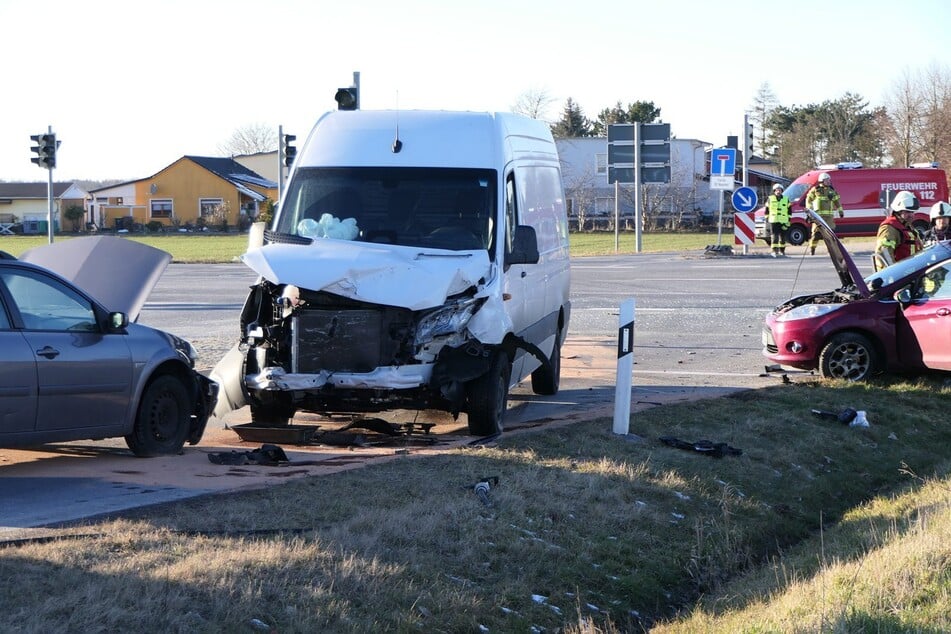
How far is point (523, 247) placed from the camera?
10258mm

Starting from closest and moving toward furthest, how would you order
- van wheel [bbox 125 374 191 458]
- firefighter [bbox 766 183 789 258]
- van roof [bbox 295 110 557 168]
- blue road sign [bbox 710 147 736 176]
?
van wheel [bbox 125 374 191 458] < van roof [bbox 295 110 557 168] < firefighter [bbox 766 183 789 258] < blue road sign [bbox 710 147 736 176]

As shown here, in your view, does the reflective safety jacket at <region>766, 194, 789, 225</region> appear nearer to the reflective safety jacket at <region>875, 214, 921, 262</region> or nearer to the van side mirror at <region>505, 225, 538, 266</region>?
the reflective safety jacket at <region>875, 214, 921, 262</region>

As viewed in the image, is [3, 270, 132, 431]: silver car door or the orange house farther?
→ the orange house

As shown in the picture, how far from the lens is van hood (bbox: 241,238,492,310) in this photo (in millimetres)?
9102

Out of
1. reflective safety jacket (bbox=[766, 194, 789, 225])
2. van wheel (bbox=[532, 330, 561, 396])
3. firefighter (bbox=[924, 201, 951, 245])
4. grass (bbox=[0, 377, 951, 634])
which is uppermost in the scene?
reflective safety jacket (bbox=[766, 194, 789, 225])

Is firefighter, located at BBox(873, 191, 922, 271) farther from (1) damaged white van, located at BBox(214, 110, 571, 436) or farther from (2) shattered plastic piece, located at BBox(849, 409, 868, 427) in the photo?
(1) damaged white van, located at BBox(214, 110, 571, 436)

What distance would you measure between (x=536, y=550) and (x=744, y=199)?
2633 centimetres

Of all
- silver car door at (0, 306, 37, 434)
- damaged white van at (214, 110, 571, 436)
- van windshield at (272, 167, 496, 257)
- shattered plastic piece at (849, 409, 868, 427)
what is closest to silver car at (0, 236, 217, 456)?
silver car door at (0, 306, 37, 434)

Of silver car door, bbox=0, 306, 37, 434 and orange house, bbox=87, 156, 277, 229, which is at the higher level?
orange house, bbox=87, 156, 277, 229

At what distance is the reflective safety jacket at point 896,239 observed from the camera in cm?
1562

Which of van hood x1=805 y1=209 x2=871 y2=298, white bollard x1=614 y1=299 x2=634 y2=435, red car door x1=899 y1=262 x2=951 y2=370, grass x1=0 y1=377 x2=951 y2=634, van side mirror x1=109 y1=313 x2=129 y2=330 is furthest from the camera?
van hood x1=805 y1=209 x2=871 y2=298

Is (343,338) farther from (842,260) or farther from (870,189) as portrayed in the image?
(870,189)

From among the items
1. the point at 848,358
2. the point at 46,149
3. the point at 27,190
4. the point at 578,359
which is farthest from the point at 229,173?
the point at 848,358

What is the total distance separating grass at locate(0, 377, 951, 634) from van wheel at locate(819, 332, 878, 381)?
284 cm
